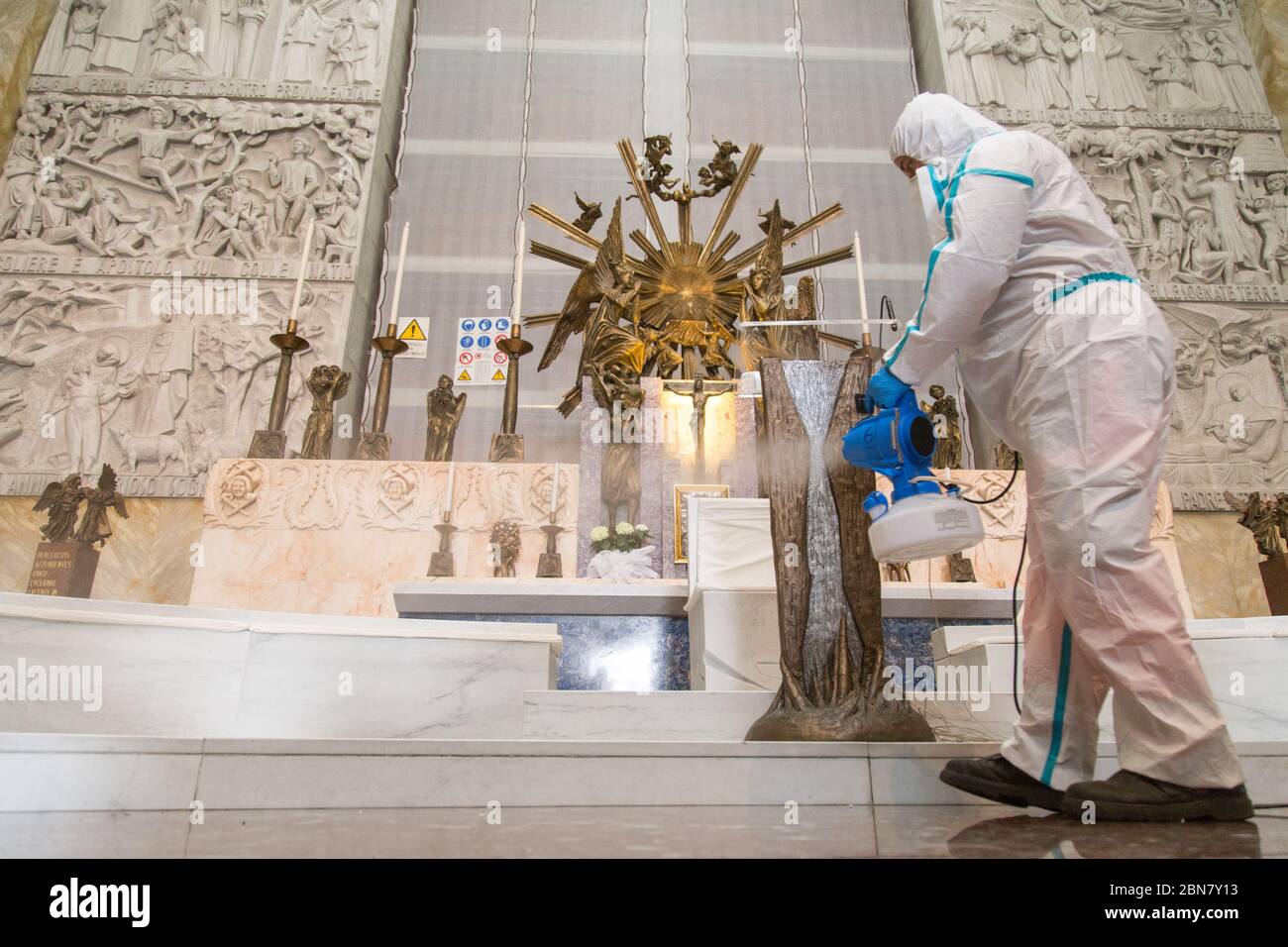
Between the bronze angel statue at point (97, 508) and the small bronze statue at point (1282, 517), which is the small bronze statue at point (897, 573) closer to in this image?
the small bronze statue at point (1282, 517)

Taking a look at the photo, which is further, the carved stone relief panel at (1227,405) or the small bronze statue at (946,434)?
the carved stone relief panel at (1227,405)

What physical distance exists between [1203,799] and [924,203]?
1322 millimetres

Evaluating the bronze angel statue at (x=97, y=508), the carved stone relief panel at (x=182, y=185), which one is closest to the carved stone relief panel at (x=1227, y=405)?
the carved stone relief panel at (x=182, y=185)

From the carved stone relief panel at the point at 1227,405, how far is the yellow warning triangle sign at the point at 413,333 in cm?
757

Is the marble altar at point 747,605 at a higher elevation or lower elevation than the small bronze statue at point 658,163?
lower

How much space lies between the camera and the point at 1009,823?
1.53 metres

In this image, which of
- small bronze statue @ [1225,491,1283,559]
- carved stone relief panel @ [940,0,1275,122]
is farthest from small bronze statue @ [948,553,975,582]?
carved stone relief panel @ [940,0,1275,122]

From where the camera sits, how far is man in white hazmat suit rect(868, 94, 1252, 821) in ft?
5.01

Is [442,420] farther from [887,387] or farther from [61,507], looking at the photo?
[887,387]

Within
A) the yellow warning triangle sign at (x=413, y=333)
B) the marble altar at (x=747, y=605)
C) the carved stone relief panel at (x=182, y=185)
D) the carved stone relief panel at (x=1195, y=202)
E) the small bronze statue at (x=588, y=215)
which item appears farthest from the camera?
the carved stone relief panel at (x=1195, y=202)

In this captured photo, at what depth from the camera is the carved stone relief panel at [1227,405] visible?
8531 millimetres

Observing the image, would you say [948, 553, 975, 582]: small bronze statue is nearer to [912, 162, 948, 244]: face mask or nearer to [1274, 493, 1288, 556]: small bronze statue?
[1274, 493, 1288, 556]: small bronze statue

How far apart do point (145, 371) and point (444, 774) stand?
330 inches
